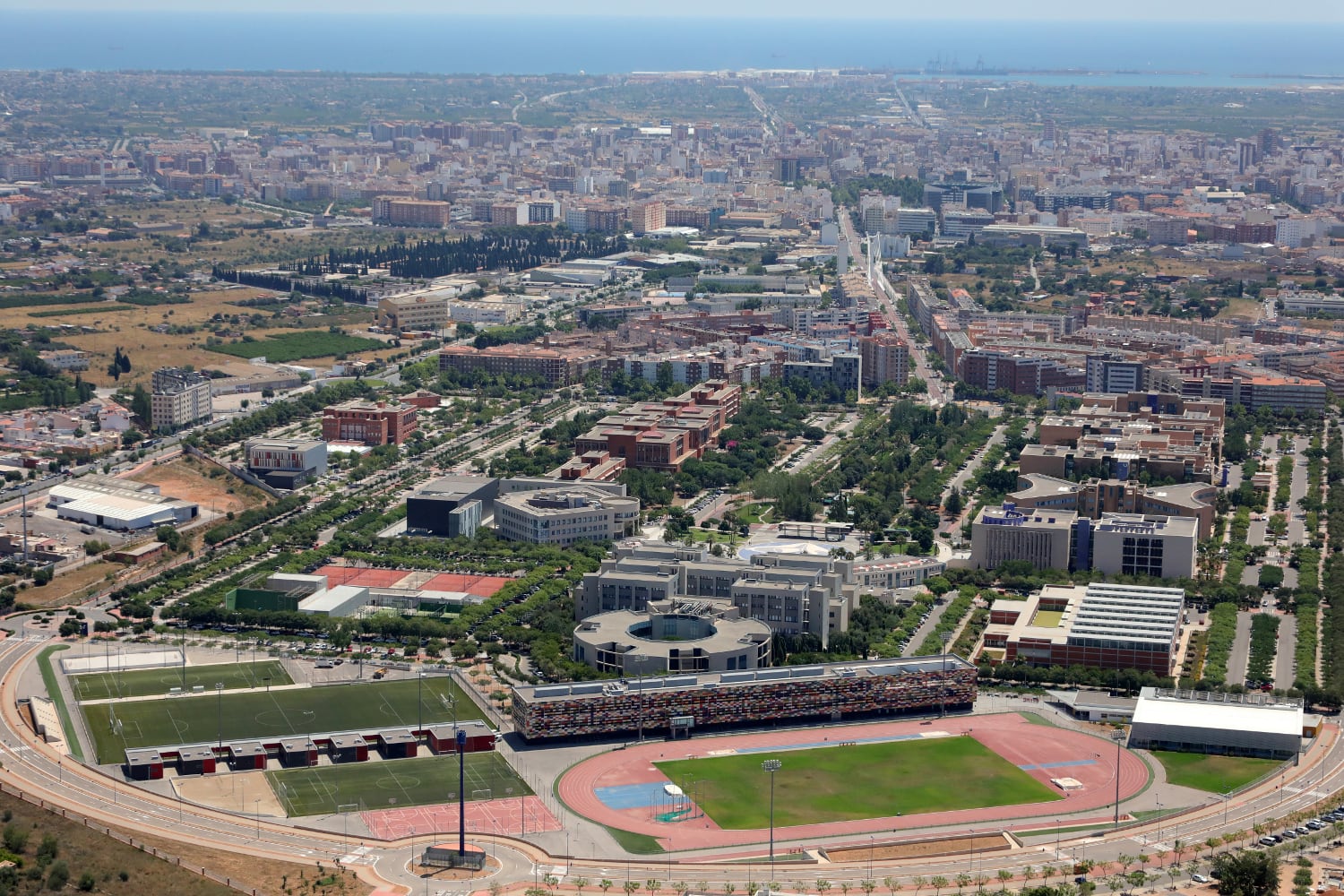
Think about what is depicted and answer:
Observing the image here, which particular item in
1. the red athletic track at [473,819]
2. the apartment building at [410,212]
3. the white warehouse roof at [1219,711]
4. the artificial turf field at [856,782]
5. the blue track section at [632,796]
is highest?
the apartment building at [410,212]

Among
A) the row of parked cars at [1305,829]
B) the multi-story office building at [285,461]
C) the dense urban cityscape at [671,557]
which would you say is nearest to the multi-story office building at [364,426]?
the dense urban cityscape at [671,557]

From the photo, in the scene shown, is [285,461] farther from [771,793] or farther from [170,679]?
[771,793]

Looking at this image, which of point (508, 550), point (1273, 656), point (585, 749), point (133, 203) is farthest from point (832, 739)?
point (133, 203)

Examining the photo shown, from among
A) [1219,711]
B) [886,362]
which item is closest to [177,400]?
[886,362]

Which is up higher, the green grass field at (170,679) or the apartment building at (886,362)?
the apartment building at (886,362)

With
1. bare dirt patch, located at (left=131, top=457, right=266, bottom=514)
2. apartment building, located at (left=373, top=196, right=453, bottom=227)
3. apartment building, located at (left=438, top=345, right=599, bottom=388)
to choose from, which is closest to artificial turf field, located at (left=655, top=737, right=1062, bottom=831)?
bare dirt patch, located at (left=131, top=457, right=266, bottom=514)

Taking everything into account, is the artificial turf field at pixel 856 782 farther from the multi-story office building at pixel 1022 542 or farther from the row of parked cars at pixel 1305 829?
the multi-story office building at pixel 1022 542
